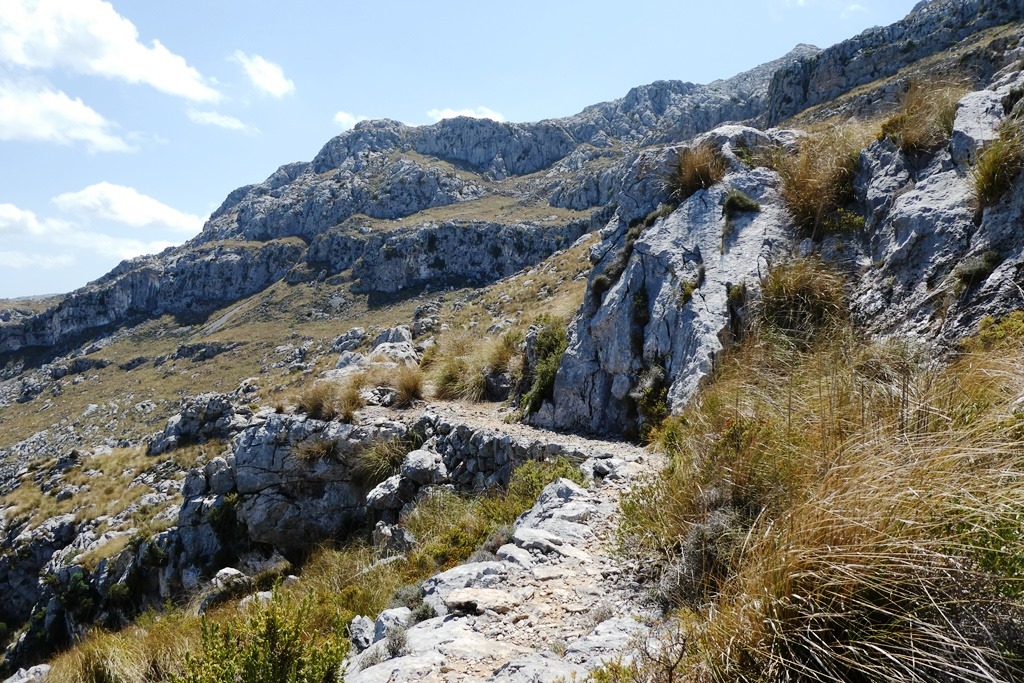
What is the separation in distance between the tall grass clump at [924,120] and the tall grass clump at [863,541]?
17.8 ft

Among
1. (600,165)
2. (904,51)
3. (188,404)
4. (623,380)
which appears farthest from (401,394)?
(600,165)

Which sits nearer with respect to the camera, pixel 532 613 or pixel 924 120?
pixel 532 613

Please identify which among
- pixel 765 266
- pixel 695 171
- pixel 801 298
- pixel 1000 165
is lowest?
pixel 801 298

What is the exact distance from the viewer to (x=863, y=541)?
2189mm

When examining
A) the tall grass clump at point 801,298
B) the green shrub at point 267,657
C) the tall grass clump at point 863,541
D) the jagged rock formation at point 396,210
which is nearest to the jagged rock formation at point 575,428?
the tall grass clump at point 801,298

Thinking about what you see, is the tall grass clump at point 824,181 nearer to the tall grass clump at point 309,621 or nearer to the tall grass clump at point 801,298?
the tall grass clump at point 801,298

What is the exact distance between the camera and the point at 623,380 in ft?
29.7

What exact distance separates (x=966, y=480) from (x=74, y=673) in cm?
752

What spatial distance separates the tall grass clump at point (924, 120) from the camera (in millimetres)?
7586

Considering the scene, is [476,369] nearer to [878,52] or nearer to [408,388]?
[408,388]

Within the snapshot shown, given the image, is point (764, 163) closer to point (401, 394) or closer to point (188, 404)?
point (401, 394)

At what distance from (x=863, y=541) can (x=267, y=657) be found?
10.3 ft

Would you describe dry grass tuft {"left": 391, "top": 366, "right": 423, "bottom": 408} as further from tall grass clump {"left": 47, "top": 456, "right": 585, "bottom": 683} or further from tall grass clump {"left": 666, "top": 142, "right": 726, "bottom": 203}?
tall grass clump {"left": 666, "top": 142, "right": 726, "bottom": 203}

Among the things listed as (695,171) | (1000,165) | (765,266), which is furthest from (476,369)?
(1000,165)
